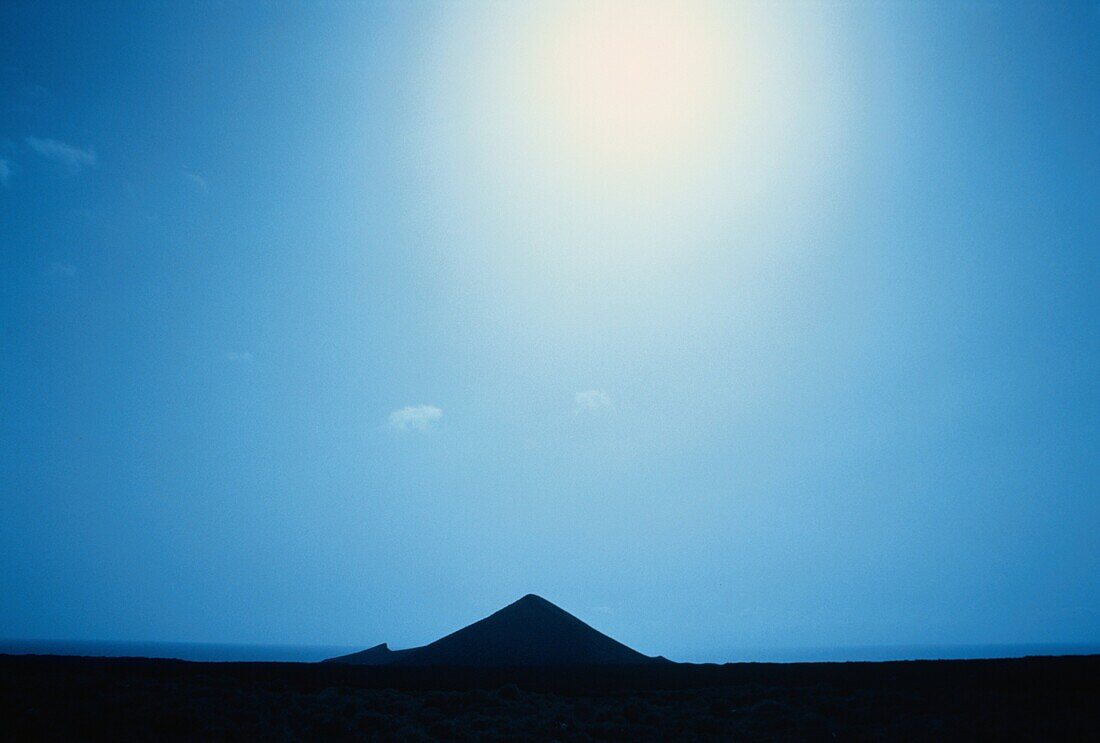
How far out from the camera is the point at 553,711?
66.7 feet

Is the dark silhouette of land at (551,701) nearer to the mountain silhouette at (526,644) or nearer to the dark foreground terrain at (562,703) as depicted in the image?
the dark foreground terrain at (562,703)

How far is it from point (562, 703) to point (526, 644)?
17.0m

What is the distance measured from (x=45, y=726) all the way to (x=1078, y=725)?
80.0 ft

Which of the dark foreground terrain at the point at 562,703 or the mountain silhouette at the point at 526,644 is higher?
the mountain silhouette at the point at 526,644

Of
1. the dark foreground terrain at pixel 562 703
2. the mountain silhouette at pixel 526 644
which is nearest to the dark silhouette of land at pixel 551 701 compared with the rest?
the dark foreground terrain at pixel 562 703

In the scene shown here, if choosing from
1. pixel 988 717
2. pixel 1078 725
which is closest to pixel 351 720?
pixel 988 717

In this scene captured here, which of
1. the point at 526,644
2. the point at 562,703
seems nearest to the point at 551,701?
the point at 562,703

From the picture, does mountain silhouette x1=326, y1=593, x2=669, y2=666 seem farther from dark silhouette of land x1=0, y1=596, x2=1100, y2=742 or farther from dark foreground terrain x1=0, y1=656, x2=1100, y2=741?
dark foreground terrain x1=0, y1=656, x2=1100, y2=741

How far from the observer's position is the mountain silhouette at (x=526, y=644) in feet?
120

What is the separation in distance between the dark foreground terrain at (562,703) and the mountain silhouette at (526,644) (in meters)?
10.3

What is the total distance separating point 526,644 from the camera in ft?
124

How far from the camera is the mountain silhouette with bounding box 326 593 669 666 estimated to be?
36594 mm

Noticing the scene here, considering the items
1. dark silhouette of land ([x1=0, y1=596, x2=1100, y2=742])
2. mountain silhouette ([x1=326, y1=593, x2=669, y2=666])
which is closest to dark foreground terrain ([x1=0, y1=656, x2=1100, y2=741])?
dark silhouette of land ([x1=0, y1=596, x2=1100, y2=742])

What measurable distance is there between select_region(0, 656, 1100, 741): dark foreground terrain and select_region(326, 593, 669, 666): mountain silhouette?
10.3 metres
